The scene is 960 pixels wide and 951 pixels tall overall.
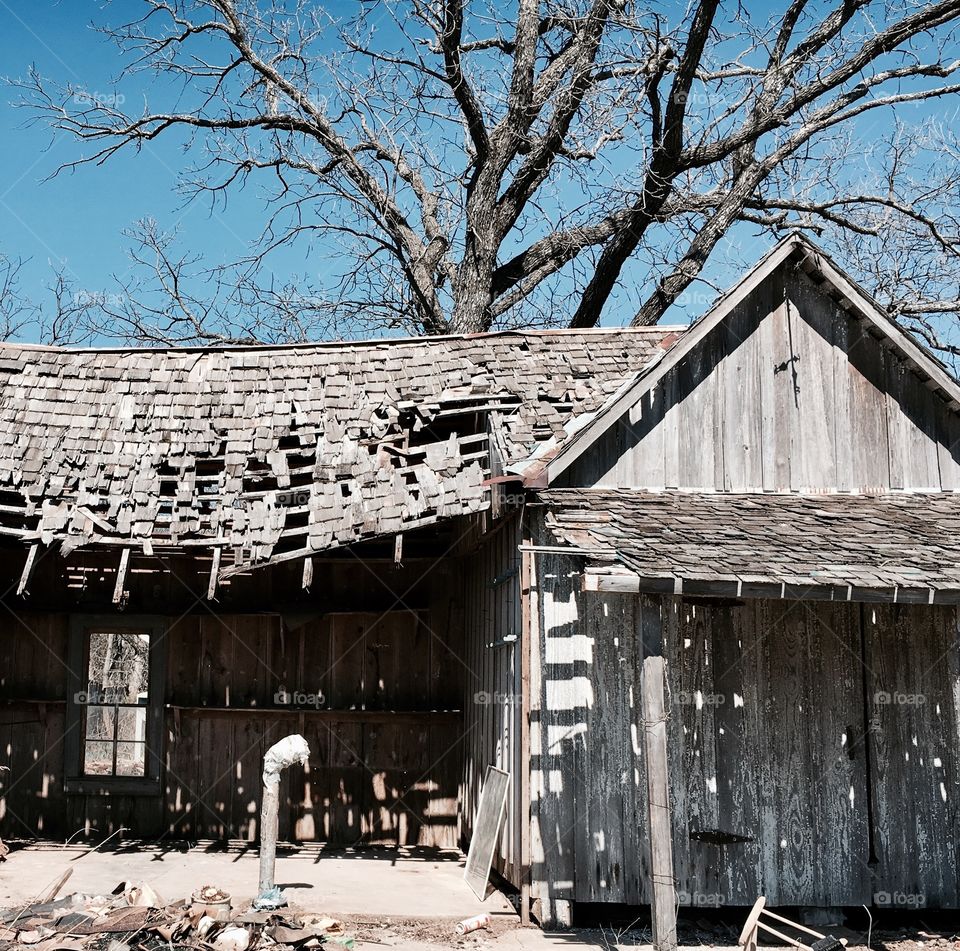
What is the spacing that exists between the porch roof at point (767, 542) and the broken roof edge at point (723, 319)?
589 millimetres

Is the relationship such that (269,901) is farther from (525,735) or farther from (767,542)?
(767,542)

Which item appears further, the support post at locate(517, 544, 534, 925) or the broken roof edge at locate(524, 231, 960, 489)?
the broken roof edge at locate(524, 231, 960, 489)

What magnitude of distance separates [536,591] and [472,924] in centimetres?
299

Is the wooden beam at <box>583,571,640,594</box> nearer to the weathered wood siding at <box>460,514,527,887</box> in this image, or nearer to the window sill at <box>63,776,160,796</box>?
the weathered wood siding at <box>460,514,527,887</box>

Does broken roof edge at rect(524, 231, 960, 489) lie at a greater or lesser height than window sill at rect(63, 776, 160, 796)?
greater

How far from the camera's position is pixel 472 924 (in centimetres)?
955

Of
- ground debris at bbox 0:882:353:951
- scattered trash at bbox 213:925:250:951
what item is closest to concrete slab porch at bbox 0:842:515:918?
ground debris at bbox 0:882:353:951

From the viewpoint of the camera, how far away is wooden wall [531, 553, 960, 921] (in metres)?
9.95

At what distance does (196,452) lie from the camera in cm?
1265

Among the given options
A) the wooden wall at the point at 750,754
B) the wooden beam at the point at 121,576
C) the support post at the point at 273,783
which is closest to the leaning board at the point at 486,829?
the wooden wall at the point at 750,754

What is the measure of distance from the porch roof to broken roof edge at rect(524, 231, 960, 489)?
1.93 ft

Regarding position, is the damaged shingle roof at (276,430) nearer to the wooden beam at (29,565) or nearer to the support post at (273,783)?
the wooden beam at (29,565)

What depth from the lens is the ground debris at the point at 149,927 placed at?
8.19 metres

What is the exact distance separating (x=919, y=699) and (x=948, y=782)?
82 cm
